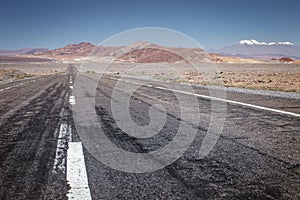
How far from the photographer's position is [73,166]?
9.10 ft

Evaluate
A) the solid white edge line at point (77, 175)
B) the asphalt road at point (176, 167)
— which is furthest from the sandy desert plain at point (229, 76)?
the solid white edge line at point (77, 175)

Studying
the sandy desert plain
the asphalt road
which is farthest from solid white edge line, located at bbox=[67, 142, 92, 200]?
the sandy desert plain

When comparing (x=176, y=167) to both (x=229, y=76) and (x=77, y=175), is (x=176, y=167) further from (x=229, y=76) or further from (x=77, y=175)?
(x=229, y=76)

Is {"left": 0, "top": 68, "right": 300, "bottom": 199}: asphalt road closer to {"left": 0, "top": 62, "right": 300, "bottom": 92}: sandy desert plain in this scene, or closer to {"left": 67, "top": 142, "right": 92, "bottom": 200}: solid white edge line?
{"left": 67, "top": 142, "right": 92, "bottom": 200}: solid white edge line

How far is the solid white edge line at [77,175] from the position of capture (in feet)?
7.07

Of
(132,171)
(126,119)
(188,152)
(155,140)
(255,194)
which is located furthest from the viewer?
(126,119)

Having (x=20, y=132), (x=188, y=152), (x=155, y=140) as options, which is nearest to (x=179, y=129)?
(x=155, y=140)

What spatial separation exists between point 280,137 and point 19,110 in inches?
235

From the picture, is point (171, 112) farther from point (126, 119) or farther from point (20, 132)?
point (20, 132)

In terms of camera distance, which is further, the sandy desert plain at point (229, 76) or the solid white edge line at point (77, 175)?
the sandy desert plain at point (229, 76)

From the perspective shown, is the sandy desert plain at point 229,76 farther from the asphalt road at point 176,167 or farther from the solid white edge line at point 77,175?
the solid white edge line at point 77,175

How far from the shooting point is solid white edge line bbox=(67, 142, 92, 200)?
2156 mm

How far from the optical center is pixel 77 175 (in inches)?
100

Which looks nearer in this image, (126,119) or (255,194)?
(255,194)
